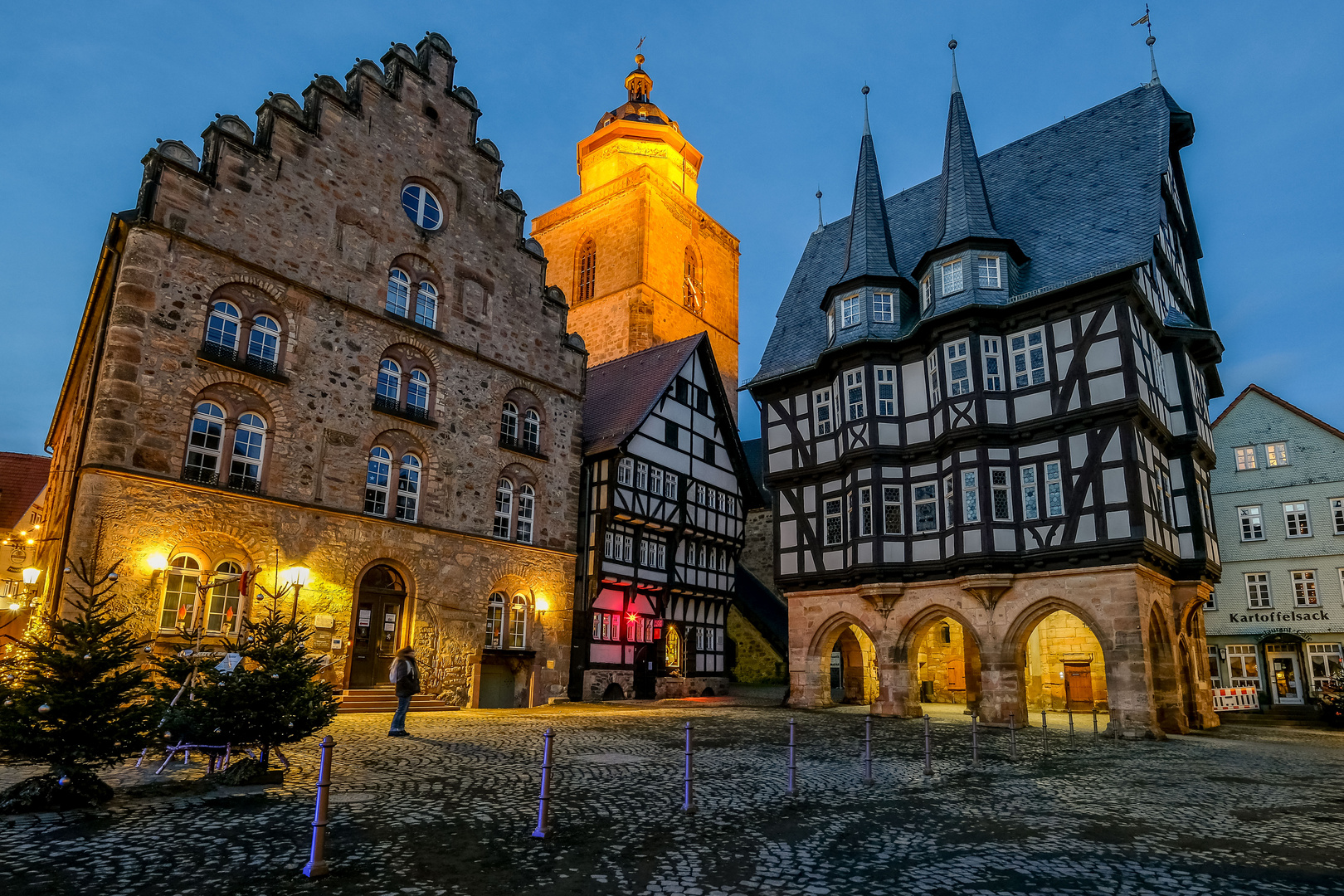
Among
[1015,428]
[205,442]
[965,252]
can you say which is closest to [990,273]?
[965,252]

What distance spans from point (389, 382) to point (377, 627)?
5.99m

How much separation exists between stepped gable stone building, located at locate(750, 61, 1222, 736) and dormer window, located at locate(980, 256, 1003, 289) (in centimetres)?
7

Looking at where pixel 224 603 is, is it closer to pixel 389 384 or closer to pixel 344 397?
pixel 344 397

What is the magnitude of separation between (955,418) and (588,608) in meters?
12.2

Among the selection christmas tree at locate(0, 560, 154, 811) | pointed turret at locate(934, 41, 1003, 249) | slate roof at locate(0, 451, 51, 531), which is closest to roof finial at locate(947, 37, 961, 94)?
pointed turret at locate(934, 41, 1003, 249)

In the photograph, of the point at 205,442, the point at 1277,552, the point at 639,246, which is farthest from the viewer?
the point at 639,246

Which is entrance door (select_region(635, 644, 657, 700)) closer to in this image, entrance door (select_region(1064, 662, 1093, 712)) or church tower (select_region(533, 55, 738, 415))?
entrance door (select_region(1064, 662, 1093, 712))

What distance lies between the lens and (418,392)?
21.5 meters

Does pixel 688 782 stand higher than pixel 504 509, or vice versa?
pixel 504 509

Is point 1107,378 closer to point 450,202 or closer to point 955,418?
point 955,418

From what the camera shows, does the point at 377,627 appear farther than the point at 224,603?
Yes

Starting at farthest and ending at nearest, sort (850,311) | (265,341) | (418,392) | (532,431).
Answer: (850,311), (532,431), (418,392), (265,341)

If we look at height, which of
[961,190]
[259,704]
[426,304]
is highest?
[961,190]

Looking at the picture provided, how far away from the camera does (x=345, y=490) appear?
1934 centimetres
